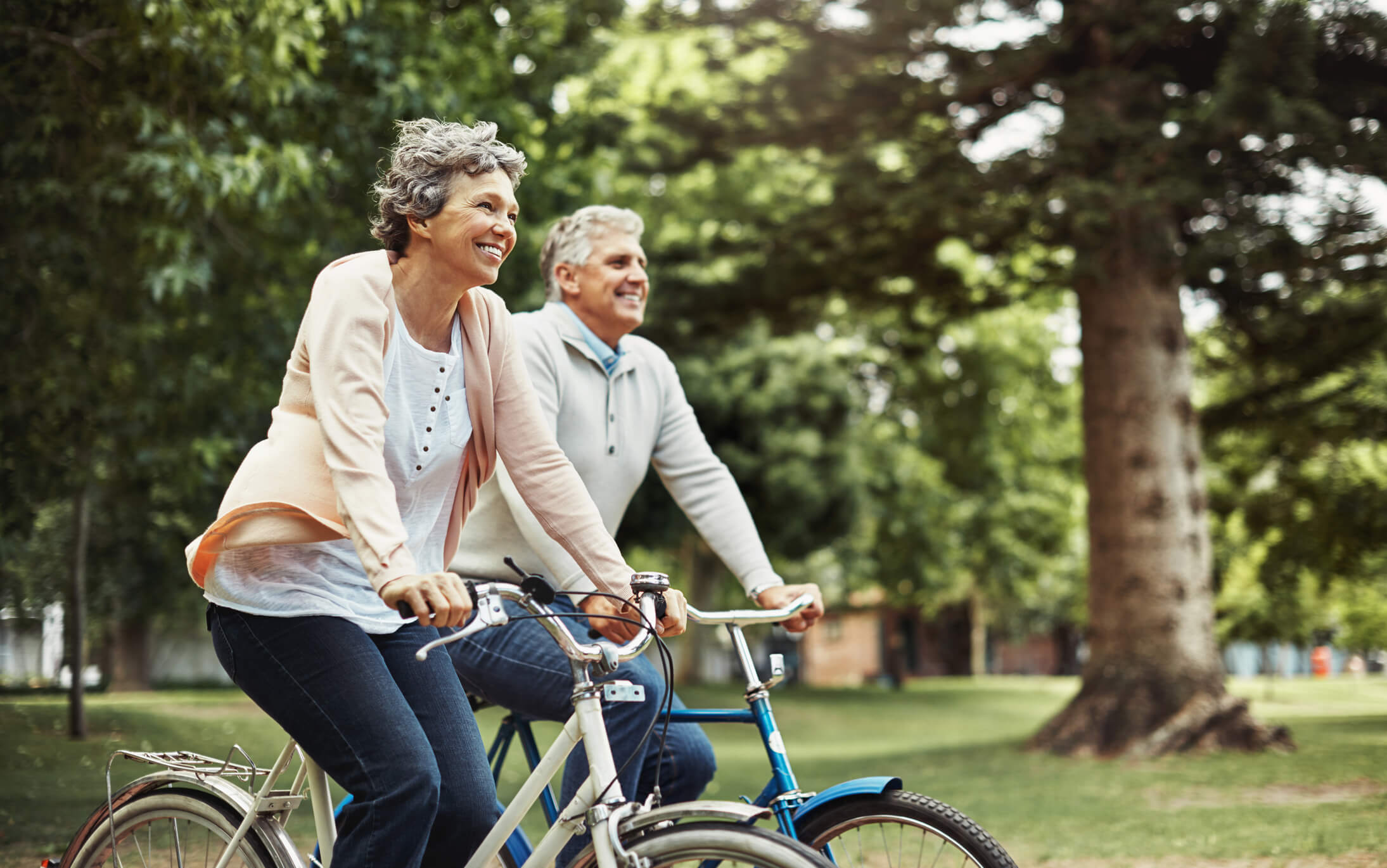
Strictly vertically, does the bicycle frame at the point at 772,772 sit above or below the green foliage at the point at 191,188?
below

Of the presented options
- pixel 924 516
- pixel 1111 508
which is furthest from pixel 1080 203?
pixel 924 516

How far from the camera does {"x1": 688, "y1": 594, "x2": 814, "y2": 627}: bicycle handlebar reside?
9.72 feet

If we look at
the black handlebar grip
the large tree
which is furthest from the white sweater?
the large tree

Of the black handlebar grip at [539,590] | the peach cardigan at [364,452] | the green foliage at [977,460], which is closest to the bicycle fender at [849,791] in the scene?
the peach cardigan at [364,452]

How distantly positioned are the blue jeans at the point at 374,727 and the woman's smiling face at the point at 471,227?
30.3 inches

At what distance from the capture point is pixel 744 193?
16719mm

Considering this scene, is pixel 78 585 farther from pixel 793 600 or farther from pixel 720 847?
pixel 720 847

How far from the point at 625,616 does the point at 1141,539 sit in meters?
9.46

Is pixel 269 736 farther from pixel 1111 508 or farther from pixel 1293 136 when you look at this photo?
pixel 1293 136

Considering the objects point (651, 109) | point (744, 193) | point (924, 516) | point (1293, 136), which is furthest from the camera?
point (924, 516)

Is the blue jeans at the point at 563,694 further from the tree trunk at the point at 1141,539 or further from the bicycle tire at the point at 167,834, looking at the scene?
the tree trunk at the point at 1141,539

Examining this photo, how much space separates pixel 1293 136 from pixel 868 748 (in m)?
8.42

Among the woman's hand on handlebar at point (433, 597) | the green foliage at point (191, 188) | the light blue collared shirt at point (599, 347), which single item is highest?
the green foliage at point (191, 188)

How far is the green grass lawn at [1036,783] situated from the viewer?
21.4 feet
